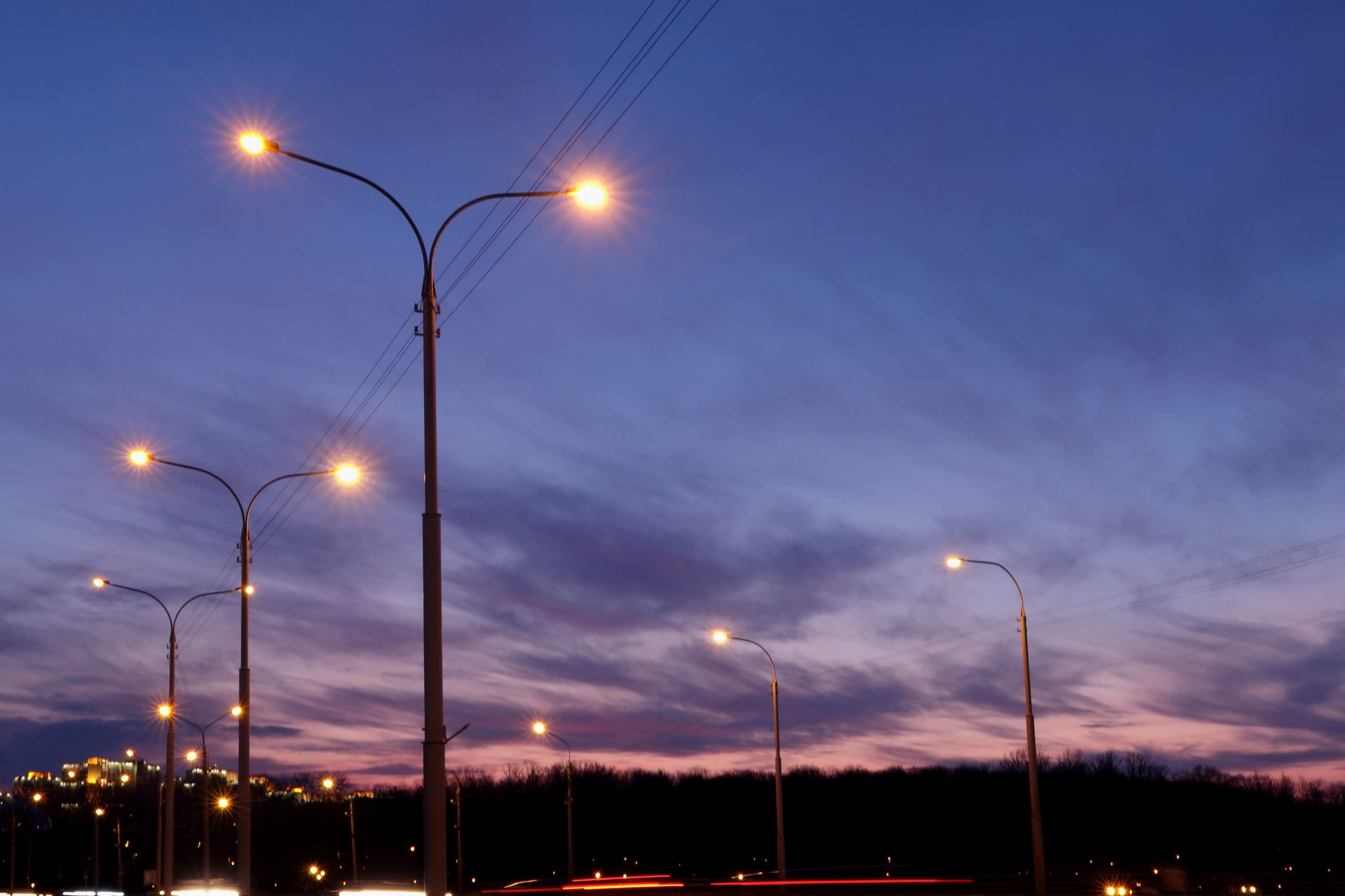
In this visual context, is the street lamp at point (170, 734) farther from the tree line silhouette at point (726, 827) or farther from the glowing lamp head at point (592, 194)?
the tree line silhouette at point (726, 827)

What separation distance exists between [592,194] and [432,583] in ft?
17.3

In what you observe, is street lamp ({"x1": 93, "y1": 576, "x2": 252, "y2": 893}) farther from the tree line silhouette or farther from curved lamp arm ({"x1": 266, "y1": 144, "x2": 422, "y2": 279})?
the tree line silhouette

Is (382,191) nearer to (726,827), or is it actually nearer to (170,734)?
(170,734)

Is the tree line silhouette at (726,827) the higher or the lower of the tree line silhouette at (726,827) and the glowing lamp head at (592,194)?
the lower

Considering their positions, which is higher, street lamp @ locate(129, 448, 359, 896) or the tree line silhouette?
street lamp @ locate(129, 448, 359, 896)

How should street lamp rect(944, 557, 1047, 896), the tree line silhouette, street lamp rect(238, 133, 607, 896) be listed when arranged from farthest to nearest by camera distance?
the tree line silhouette < street lamp rect(944, 557, 1047, 896) < street lamp rect(238, 133, 607, 896)

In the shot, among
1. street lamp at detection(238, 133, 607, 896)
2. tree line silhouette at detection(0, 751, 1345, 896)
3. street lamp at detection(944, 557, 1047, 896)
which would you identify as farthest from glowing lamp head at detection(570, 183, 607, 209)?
tree line silhouette at detection(0, 751, 1345, 896)

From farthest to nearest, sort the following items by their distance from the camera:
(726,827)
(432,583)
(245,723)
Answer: (726,827)
(245,723)
(432,583)

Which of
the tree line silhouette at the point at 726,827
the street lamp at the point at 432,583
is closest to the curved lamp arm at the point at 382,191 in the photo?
the street lamp at the point at 432,583

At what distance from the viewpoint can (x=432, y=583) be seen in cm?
1552

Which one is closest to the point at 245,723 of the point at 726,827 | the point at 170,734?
the point at 170,734

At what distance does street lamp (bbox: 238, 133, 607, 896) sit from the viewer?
14.6 m

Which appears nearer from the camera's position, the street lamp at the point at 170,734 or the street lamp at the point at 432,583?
the street lamp at the point at 432,583

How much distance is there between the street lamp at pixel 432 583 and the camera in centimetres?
1459
